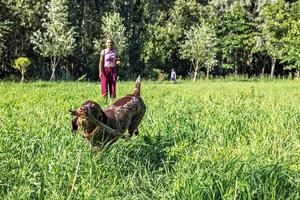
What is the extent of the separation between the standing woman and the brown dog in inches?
276

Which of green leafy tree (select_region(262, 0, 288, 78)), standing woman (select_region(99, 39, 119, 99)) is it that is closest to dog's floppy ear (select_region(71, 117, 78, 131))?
standing woman (select_region(99, 39, 119, 99))

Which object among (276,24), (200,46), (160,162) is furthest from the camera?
(200,46)

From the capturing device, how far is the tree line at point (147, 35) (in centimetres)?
4572

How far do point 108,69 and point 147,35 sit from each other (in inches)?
1723

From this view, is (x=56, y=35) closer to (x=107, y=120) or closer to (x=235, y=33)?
(x=235, y=33)

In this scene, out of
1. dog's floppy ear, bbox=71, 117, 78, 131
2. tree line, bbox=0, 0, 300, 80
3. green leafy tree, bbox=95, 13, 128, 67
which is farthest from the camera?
green leafy tree, bbox=95, 13, 128, 67

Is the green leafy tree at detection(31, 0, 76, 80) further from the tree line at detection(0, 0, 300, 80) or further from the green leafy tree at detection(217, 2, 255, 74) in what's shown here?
the green leafy tree at detection(217, 2, 255, 74)

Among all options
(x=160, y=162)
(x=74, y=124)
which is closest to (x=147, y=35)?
(x=160, y=162)

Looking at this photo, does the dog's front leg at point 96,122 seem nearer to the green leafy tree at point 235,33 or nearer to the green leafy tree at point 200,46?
the green leafy tree at point 200,46

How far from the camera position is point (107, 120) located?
457 cm

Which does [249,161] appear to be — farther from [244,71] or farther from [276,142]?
[244,71]

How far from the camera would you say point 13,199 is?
3320mm

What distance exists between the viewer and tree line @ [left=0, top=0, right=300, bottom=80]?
4572cm

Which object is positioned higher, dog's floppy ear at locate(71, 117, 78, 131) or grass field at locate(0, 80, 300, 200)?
dog's floppy ear at locate(71, 117, 78, 131)
